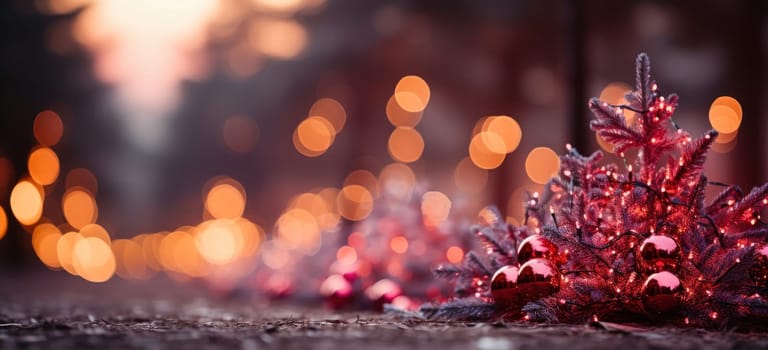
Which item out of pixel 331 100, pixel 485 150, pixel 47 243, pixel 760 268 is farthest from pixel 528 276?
pixel 47 243

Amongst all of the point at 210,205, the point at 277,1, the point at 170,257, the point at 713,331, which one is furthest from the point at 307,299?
the point at 170,257

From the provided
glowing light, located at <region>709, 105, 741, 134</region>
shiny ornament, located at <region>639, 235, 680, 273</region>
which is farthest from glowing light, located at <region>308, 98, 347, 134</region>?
shiny ornament, located at <region>639, 235, 680, 273</region>

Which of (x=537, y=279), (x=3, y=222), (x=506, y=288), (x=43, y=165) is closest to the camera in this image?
(x=537, y=279)

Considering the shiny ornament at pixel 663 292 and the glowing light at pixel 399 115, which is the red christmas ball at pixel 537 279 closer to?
the shiny ornament at pixel 663 292

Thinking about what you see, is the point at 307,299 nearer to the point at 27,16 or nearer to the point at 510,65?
the point at 510,65

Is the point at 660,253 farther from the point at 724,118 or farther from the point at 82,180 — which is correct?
the point at 82,180

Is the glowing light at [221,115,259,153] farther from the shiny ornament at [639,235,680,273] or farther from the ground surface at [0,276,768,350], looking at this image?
the shiny ornament at [639,235,680,273]
